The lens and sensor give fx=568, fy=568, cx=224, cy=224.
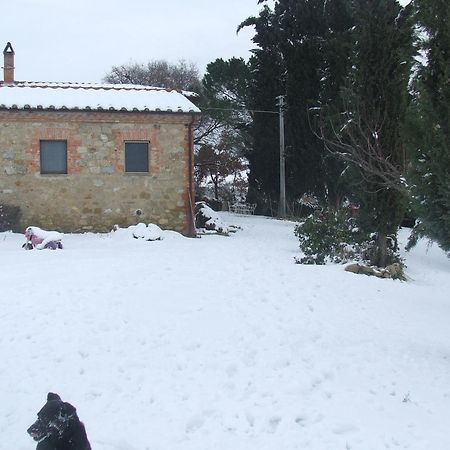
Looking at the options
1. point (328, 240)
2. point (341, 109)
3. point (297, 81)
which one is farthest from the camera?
point (297, 81)

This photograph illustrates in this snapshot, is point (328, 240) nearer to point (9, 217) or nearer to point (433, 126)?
point (433, 126)

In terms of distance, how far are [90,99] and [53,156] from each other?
6.19ft

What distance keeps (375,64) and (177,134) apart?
5781mm

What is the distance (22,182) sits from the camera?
1512cm

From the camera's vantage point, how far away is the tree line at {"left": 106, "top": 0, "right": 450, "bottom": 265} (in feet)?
20.3

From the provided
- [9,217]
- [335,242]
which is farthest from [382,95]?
[9,217]

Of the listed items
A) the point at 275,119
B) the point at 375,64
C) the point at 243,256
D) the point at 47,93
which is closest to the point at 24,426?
the point at 243,256

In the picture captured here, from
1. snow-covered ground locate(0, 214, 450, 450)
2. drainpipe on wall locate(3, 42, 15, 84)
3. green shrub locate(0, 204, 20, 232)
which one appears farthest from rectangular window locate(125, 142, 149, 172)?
snow-covered ground locate(0, 214, 450, 450)

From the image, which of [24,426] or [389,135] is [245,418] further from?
[389,135]

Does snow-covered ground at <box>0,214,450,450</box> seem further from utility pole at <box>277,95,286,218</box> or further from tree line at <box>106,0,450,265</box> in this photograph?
utility pole at <box>277,95,286,218</box>

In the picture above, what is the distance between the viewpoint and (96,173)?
608 inches

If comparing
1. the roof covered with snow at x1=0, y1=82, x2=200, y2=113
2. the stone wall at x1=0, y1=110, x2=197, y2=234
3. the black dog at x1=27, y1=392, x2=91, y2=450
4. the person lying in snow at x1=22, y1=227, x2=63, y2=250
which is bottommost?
the black dog at x1=27, y1=392, x2=91, y2=450

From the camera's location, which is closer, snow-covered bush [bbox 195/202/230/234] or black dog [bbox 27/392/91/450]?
black dog [bbox 27/392/91/450]

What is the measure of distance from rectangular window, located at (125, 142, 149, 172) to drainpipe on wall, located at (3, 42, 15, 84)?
5.24 m
